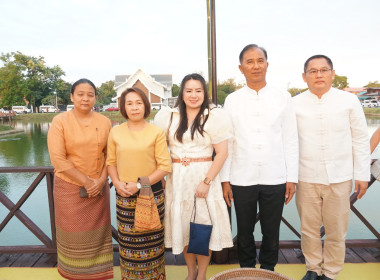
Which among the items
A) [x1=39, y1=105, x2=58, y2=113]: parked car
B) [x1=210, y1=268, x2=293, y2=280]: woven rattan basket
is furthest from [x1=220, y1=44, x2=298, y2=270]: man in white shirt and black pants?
[x1=39, y1=105, x2=58, y2=113]: parked car

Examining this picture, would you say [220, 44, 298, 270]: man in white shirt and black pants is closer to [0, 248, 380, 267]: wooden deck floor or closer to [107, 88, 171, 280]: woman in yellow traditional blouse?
[107, 88, 171, 280]: woman in yellow traditional blouse

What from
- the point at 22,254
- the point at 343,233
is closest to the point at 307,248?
the point at 343,233

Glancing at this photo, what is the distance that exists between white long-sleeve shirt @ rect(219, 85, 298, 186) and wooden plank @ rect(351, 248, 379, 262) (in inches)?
46.9

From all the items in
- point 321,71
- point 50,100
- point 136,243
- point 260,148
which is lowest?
point 136,243

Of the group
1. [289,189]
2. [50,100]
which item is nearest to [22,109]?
[50,100]

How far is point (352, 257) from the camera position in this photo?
2418 mm

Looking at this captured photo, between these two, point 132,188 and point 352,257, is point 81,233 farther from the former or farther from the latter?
point 352,257

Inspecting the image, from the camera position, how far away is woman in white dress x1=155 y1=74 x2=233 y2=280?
5.91 feet

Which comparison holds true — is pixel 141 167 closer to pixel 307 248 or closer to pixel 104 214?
pixel 104 214

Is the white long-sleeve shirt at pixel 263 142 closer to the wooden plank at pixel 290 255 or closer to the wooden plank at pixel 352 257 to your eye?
the wooden plank at pixel 290 255

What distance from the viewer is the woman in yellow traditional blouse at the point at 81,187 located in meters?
1.83

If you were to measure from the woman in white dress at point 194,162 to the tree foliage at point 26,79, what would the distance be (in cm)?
3936

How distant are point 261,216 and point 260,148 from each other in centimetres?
50

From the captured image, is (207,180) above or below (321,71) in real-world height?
below
